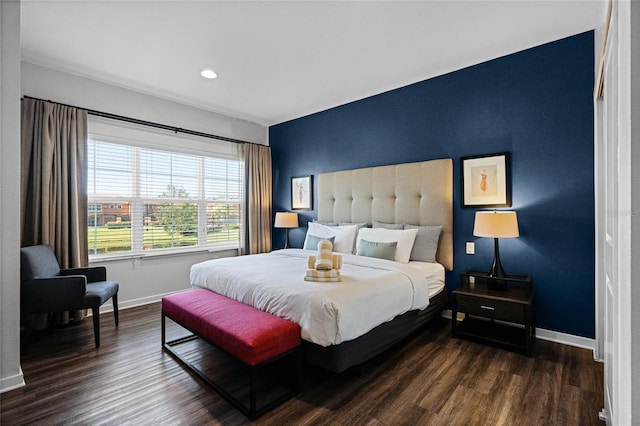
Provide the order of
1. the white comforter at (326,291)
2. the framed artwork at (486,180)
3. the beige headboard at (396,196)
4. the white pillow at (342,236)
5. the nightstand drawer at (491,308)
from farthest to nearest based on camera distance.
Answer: the white pillow at (342,236) → the beige headboard at (396,196) → the framed artwork at (486,180) → the nightstand drawer at (491,308) → the white comforter at (326,291)

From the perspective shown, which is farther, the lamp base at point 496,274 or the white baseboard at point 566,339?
the lamp base at point 496,274

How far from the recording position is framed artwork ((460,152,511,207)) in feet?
10.2

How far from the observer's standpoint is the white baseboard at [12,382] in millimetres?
2100

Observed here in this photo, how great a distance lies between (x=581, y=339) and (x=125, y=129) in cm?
539

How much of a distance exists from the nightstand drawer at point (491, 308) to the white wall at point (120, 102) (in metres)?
4.15

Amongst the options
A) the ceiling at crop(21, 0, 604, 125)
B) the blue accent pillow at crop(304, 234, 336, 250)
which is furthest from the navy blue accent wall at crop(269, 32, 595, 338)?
the blue accent pillow at crop(304, 234, 336, 250)

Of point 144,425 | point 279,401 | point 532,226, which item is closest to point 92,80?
point 144,425

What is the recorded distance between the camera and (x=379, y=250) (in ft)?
11.0

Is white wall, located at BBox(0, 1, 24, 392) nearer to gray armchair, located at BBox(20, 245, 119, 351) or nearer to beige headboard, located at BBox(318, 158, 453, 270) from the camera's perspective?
gray armchair, located at BBox(20, 245, 119, 351)

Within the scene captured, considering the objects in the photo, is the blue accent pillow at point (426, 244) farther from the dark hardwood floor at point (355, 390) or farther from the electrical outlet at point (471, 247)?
the dark hardwood floor at point (355, 390)

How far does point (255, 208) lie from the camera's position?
5.29 metres

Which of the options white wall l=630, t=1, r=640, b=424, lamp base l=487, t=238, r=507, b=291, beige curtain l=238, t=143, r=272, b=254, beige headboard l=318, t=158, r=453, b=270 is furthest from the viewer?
beige curtain l=238, t=143, r=272, b=254

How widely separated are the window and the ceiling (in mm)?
947

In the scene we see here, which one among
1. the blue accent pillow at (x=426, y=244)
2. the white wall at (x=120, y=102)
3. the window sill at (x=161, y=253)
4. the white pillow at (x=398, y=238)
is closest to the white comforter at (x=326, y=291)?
the white pillow at (x=398, y=238)
